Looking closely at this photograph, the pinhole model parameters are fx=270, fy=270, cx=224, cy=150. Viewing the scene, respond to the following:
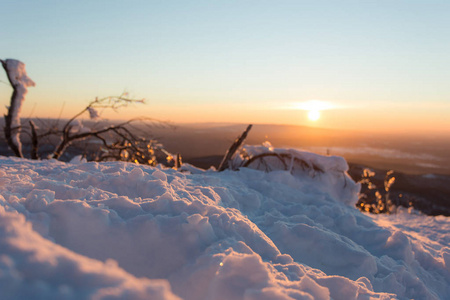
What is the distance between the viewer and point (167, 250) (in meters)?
1.79

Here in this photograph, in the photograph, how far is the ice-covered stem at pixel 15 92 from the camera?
295 inches

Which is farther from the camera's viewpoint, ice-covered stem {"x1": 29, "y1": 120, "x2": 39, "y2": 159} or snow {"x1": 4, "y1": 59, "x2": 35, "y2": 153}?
ice-covered stem {"x1": 29, "y1": 120, "x2": 39, "y2": 159}

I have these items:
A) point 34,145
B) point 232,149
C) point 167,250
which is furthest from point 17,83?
point 167,250

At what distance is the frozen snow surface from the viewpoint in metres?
1.41

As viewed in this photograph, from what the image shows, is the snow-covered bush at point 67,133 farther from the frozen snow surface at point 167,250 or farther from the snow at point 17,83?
the frozen snow surface at point 167,250

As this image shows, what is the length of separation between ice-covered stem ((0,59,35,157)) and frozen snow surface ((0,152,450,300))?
5.58 meters

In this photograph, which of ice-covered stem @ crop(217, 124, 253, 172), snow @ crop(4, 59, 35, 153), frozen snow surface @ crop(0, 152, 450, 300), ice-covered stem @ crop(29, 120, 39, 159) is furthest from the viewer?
ice-covered stem @ crop(29, 120, 39, 159)

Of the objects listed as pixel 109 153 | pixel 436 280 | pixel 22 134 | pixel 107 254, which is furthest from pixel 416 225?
pixel 22 134

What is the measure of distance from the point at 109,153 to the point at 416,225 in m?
9.23

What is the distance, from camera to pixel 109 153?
9750mm

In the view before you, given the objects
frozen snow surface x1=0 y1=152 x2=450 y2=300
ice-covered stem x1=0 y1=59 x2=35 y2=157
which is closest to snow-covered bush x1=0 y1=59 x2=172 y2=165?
ice-covered stem x1=0 y1=59 x2=35 y2=157

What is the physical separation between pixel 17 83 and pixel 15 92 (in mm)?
259

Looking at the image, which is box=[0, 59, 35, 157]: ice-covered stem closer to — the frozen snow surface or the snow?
the snow

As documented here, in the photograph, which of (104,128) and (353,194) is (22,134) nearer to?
(104,128)
